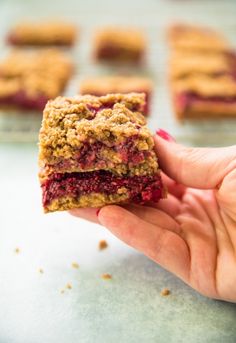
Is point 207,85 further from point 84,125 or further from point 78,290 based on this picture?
point 78,290

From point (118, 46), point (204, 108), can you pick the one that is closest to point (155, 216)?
point (204, 108)

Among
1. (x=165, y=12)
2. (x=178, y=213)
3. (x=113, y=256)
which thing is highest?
(x=165, y=12)

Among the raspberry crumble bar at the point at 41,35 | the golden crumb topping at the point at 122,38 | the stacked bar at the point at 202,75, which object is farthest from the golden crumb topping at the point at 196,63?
the raspberry crumble bar at the point at 41,35

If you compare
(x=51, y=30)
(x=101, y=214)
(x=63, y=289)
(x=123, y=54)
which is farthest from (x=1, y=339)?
(x=51, y=30)

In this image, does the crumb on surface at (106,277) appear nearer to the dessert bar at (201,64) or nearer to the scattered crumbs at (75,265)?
the scattered crumbs at (75,265)

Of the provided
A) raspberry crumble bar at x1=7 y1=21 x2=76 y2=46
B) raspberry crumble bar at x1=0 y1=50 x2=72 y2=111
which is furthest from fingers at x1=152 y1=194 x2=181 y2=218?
raspberry crumble bar at x1=7 y1=21 x2=76 y2=46

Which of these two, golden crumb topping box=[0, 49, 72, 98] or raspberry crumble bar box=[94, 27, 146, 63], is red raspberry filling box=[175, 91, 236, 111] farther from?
raspberry crumble bar box=[94, 27, 146, 63]

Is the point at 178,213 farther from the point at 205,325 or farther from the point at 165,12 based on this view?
the point at 165,12
